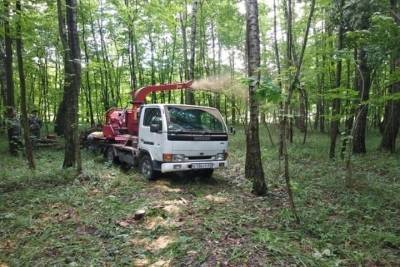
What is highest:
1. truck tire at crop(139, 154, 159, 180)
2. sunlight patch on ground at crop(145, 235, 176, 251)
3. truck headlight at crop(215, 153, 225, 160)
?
truck headlight at crop(215, 153, 225, 160)

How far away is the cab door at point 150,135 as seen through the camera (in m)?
8.73

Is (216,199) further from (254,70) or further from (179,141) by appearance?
(254,70)

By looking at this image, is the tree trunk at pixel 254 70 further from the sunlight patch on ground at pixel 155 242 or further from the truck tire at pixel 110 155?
the truck tire at pixel 110 155

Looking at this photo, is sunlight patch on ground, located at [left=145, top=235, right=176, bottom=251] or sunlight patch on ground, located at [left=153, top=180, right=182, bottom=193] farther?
sunlight patch on ground, located at [left=153, top=180, right=182, bottom=193]

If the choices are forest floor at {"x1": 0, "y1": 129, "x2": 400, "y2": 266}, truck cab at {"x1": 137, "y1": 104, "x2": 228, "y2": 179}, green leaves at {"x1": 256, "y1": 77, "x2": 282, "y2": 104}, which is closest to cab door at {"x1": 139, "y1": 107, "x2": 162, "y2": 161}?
truck cab at {"x1": 137, "y1": 104, "x2": 228, "y2": 179}

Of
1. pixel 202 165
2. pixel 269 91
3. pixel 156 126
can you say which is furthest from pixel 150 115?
pixel 269 91

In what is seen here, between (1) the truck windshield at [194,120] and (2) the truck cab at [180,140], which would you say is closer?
(2) the truck cab at [180,140]

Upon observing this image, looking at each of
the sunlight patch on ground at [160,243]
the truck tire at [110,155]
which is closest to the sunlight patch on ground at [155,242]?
the sunlight patch on ground at [160,243]

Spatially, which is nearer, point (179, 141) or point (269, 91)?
point (269, 91)

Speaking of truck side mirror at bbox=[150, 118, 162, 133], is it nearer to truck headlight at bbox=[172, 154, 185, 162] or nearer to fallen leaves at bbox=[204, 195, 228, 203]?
truck headlight at bbox=[172, 154, 185, 162]

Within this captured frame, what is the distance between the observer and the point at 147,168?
9.42 m

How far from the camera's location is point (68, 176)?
891cm

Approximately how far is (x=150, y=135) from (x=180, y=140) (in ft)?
3.74

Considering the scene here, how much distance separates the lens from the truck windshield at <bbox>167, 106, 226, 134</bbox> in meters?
8.83
